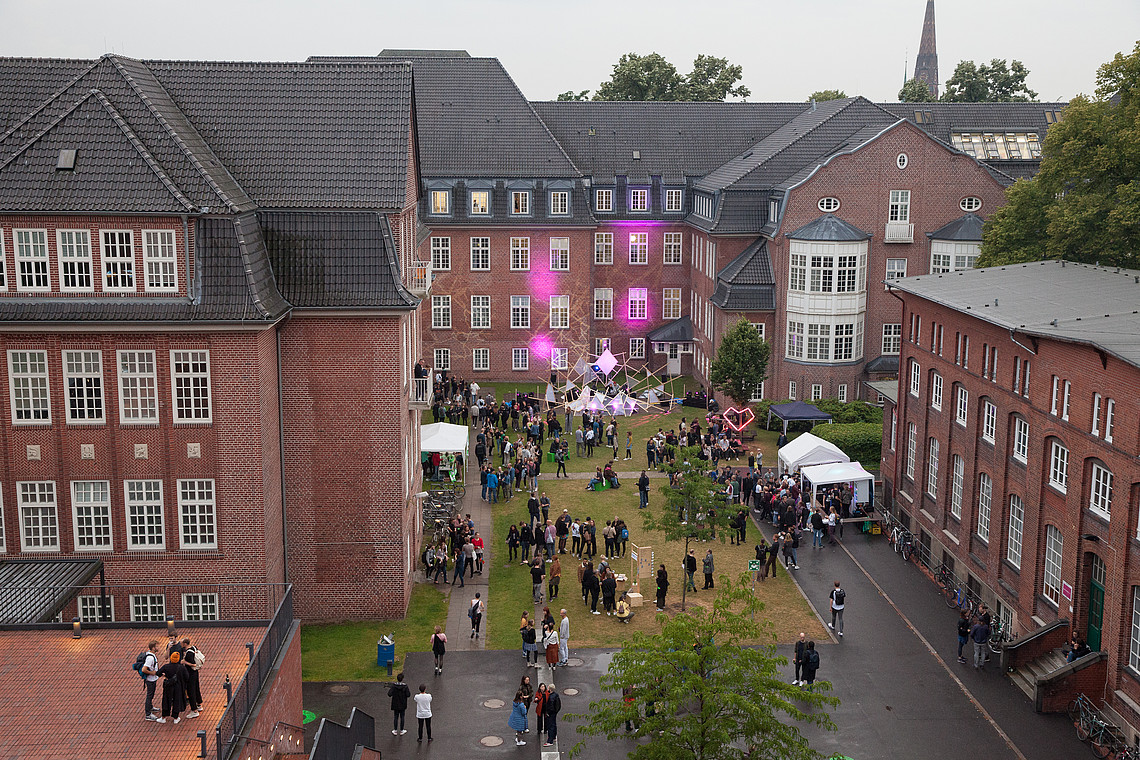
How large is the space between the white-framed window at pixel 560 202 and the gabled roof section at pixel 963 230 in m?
19.6

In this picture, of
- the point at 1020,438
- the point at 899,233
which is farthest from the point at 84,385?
the point at 899,233

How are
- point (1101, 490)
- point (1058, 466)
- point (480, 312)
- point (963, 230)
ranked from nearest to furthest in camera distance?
point (1101, 490) < point (1058, 466) < point (963, 230) < point (480, 312)

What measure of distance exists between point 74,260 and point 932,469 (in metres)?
26.6

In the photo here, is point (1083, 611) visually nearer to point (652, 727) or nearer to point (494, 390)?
point (652, 727)

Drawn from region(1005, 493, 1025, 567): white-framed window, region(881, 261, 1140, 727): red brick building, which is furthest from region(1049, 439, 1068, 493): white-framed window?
region(1005, 493, 1025, 567): white-framed window

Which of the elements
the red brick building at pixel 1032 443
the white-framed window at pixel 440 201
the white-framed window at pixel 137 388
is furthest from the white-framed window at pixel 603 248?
the white-framed window at pixel 137 388

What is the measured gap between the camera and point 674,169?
222 ft

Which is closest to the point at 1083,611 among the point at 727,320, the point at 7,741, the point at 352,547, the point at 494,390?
the point at 352,547

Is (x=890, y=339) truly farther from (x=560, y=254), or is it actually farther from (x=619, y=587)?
(x=619, y=587)

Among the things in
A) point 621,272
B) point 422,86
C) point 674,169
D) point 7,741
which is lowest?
point 7,741

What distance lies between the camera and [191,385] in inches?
1075

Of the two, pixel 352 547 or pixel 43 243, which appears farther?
pixel 352 547

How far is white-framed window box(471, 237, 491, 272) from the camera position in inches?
2489

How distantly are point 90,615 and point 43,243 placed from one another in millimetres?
8827
